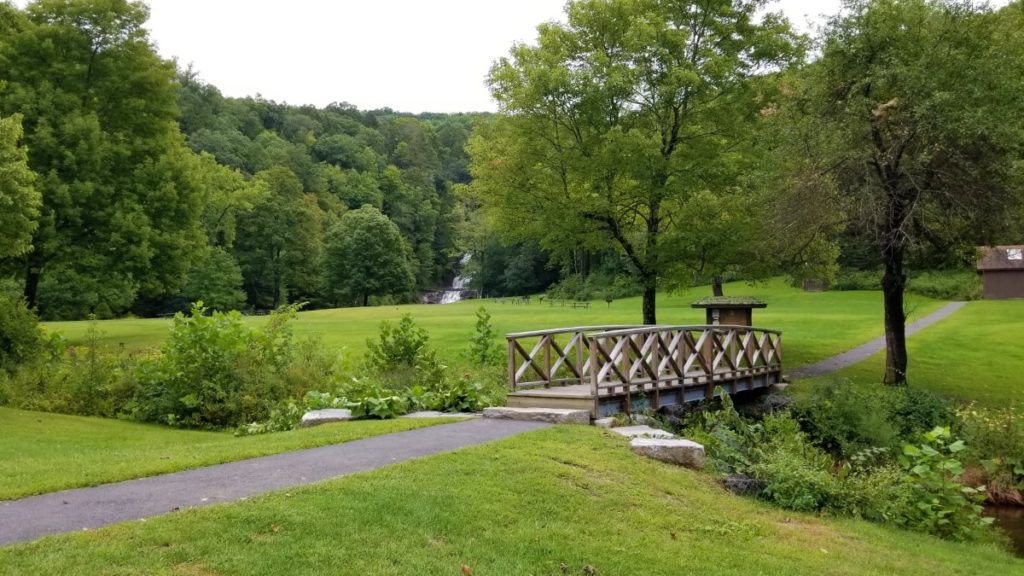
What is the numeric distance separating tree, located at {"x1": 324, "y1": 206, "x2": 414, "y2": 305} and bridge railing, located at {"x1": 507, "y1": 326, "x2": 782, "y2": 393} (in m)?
59.1

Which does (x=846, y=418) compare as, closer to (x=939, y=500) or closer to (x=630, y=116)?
(x=939, y=500)

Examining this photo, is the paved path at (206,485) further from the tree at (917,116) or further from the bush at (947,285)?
the bush at (947,285)

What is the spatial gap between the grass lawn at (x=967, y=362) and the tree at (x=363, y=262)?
5291 centimetres

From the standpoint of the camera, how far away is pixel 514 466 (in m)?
7.98

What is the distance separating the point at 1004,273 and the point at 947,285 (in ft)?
12.9

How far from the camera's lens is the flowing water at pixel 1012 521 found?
11055mm

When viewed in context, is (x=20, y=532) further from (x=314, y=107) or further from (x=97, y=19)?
(x=314, y=107)

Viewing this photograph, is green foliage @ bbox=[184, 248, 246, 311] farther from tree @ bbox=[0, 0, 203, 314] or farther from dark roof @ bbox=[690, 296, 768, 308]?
dark roof @ bbox=[690, 296, 768, 308]

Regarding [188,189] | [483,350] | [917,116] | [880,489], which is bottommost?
[880,489]

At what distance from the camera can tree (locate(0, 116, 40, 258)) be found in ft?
47.7

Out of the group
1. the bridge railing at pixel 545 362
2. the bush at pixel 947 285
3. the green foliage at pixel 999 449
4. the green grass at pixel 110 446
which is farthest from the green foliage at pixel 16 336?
the bush at pixel 947 285

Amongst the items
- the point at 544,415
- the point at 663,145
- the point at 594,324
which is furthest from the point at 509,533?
the point at 594,324

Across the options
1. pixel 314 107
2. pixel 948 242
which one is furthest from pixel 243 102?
pixel 948 242

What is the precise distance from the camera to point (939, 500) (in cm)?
967
